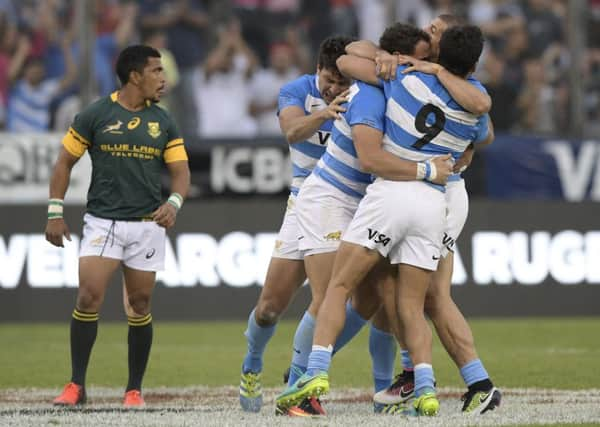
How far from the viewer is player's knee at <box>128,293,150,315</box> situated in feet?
29.2

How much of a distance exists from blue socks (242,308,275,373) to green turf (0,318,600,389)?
148cm

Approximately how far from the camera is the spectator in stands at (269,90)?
16422mm

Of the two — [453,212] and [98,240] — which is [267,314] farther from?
[453,212]

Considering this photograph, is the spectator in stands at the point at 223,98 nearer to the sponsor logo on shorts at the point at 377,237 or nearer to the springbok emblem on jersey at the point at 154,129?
the springbok emblem on jersey at the point at 154,129

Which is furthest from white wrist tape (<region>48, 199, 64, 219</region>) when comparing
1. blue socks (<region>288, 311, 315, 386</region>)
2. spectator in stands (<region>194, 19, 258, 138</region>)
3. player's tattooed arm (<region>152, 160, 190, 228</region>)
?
spectator in stands (<region>194, 19, 258, 138</region>)

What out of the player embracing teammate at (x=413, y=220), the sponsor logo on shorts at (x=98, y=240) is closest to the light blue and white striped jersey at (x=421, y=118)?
the player embracing teammate at (x=413, y=220)

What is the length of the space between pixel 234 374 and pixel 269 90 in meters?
6.52

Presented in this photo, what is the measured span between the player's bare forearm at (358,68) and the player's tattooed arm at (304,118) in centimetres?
22

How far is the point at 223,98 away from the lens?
16.3m

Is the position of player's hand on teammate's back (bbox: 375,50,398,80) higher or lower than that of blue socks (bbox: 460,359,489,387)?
higher

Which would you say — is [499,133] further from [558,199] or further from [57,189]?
[57,189]

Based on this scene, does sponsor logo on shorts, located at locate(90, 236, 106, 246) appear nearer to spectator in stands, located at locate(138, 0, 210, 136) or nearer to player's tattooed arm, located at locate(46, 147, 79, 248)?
player's tattooed arm, located at locate(46, 147, 79, 248)

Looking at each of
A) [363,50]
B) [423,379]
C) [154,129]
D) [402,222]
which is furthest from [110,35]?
[423,379]

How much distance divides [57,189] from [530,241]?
7358mm
